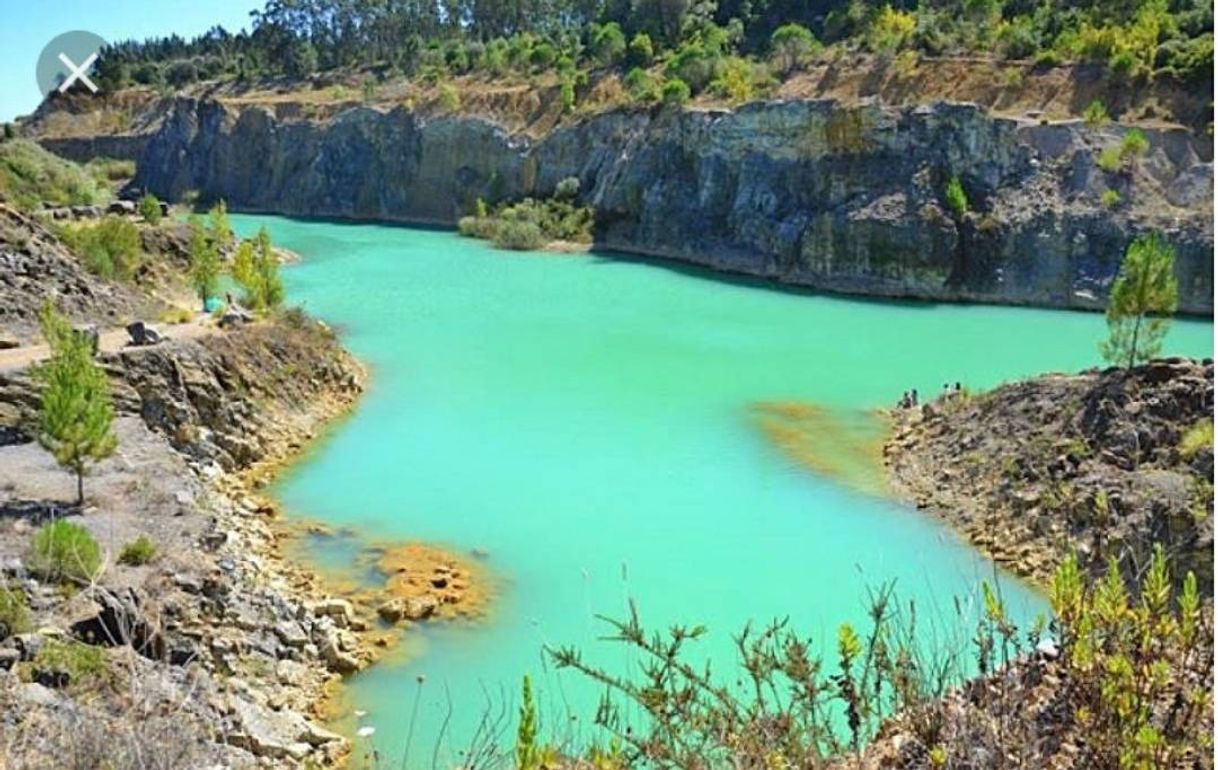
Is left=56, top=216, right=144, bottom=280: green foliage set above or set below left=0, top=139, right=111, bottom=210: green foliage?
below

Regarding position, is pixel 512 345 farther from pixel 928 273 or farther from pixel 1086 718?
pixel 1086 718

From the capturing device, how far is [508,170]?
6022cm

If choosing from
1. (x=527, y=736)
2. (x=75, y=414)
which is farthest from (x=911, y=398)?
(x=527, y=736)

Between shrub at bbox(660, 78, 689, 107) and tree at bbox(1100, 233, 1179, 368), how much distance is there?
35256 millimetres

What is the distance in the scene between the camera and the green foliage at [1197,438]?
14992 mm

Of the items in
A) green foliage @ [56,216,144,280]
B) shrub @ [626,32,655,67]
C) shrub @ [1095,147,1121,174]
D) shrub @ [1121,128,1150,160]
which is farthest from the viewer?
shrub @ [626,32,655,67]

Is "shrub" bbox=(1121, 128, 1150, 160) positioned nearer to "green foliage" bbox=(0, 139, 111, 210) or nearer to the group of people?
the group of people

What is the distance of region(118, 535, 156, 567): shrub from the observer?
1220cm

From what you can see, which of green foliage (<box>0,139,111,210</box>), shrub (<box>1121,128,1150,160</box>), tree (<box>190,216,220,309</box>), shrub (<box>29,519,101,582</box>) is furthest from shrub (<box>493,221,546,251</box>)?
shrub (<box>29,519,101,582</box>)

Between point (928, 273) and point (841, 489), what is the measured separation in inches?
926

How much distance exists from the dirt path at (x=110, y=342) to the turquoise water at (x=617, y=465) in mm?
3868

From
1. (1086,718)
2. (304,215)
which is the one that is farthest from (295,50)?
(1086,718)

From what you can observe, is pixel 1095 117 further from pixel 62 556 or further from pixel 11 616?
pixel 11 616

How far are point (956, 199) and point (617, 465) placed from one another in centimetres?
2607
